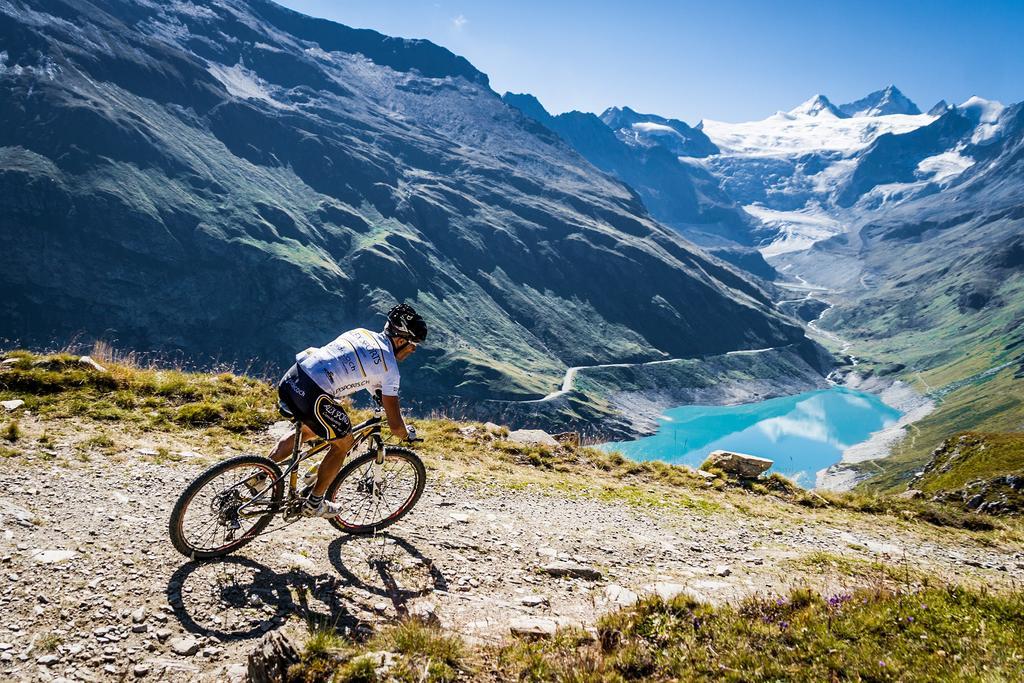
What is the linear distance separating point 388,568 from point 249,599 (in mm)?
2031

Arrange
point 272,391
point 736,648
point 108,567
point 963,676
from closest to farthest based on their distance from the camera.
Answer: point 963,676 → point 736,648 → point 108,567 → point 272,391

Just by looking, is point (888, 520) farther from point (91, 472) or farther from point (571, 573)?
point (91, 472)

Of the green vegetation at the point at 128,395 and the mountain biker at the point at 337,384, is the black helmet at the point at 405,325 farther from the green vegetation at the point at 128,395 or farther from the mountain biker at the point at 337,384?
the green vegetation at the point at 128,395

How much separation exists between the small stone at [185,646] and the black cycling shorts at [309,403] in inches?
115

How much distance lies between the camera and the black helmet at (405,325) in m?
8.88

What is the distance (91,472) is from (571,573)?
8.34 meters

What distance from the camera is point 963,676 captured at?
5457 mm

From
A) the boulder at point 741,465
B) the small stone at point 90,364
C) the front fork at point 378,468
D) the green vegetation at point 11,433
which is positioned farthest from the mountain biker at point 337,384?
the boulder at point 741,465

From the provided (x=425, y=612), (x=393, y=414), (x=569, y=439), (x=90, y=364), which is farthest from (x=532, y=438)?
(x=90, y=364)

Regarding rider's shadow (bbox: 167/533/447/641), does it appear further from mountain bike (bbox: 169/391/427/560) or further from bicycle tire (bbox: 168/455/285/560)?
mountain bike (bbox: 169/391/427/560)

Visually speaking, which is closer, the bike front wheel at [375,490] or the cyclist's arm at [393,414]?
the cyclist's arm at [393,414]

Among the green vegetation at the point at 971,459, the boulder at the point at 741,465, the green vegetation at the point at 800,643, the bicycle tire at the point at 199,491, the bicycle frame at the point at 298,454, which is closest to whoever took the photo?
the green vegetation at the point at 800,643

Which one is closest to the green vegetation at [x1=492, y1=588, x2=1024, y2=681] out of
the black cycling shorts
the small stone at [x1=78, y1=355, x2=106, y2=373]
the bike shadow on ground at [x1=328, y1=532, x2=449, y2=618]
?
the bike shadow on ground at [x1=328, y1=532, x2=449, y2=618]

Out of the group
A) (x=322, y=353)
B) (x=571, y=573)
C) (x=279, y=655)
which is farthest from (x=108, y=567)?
(x=571, y=573)
